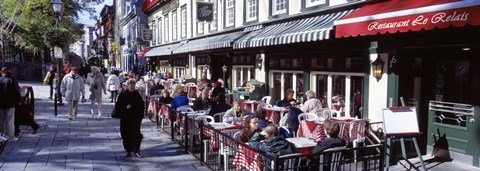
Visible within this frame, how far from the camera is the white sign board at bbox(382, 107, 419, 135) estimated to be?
6207mm

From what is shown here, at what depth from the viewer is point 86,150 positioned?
8414 millimetres

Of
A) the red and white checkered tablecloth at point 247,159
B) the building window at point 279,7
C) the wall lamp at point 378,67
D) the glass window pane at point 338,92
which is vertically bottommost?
the red and white checkered tablecloth at point 247,159

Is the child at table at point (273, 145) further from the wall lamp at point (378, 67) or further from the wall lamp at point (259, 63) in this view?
the wall lamp at point (259, 63)

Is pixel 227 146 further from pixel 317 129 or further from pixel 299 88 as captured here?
pixel 299 88

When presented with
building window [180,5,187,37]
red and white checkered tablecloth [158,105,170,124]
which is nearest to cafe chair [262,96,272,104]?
red and white checkered tablecloth [158,105,170,124]

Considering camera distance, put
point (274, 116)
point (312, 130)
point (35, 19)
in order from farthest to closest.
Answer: point (35, 19) → point (274, 116) → point (312, 130)

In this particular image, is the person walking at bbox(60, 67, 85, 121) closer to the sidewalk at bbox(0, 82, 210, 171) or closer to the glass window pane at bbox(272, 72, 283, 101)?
the sidewalk at bbox(0, 82, 210, 171)

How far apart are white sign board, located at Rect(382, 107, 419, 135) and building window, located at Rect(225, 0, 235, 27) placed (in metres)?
10.9

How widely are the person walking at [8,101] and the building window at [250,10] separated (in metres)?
8.49

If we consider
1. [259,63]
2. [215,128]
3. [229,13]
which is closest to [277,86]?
[259,63]

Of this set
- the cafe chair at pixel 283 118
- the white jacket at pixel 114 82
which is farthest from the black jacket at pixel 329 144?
the white jacket at pixel 114 82

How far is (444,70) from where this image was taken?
300 inches

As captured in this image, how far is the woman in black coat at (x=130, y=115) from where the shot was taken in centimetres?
748

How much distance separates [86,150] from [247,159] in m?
4.44
